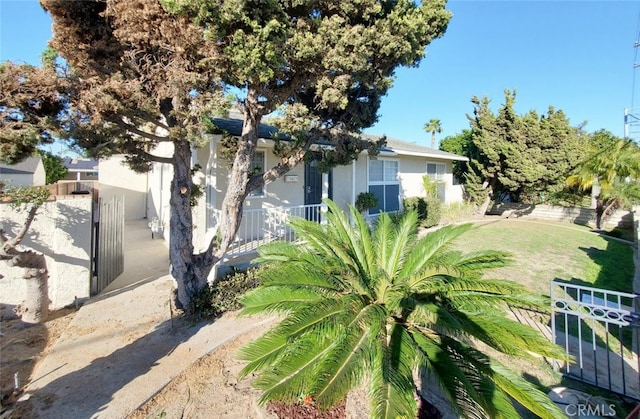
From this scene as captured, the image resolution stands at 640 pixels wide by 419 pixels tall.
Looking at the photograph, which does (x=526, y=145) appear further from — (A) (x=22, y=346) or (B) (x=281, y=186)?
(A) (x=22, y=346)

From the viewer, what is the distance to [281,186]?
34.0 ft

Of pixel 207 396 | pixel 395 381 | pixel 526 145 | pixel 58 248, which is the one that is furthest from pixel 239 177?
pixel 526 145

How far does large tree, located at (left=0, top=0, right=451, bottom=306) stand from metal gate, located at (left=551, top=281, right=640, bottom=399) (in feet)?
16.6

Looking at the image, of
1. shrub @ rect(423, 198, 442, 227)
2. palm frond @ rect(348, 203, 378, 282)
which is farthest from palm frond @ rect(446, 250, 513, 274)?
shrub @ rect(423, 198, 442, 227)

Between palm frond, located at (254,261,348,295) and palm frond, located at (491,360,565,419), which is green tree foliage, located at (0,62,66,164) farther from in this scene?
palm frond, located at (491,360,565,419)

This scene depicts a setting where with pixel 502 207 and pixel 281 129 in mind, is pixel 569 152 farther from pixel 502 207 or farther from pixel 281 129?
pixel 281 129

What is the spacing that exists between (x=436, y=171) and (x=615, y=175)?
9.09 meters

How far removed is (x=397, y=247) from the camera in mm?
4527

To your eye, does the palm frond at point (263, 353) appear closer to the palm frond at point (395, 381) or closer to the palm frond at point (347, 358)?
the palm frond at point (347, 358)

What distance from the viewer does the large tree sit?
4781mm

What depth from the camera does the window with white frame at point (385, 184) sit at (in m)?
14.2

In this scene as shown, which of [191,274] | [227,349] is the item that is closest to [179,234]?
[191,274]

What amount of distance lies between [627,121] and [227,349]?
88.6ft

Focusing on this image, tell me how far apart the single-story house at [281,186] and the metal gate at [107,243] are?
199cm
